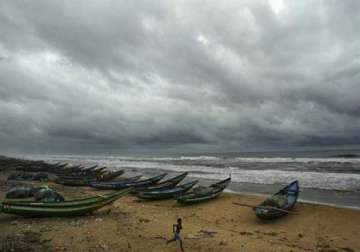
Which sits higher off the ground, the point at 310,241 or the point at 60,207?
the point at 60,207

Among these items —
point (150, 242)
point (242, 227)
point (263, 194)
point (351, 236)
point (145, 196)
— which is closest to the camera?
point (150, 242)

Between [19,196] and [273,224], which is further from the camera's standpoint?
[19,196]

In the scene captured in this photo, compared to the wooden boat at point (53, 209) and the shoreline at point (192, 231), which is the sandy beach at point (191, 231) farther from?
the wooden boat at point (53, 209)

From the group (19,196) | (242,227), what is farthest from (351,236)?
(19,196)

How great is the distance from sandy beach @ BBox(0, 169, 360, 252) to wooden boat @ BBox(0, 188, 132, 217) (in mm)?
240

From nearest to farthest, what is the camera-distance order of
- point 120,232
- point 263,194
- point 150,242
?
point 150,242 → point 120,232 → point 263,194

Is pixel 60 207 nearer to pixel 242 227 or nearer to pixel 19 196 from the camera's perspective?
pixel 19 196

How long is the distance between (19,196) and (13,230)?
6.07 meters

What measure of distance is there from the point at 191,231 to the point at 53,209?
5469 millimetres

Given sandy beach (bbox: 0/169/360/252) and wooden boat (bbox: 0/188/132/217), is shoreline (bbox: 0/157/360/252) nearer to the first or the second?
sandy beach (bbox: 0/169/360/252)

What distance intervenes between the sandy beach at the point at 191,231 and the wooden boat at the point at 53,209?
240 millimetres

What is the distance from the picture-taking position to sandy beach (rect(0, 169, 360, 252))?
312 inches

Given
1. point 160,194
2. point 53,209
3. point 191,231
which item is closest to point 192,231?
point 191,231

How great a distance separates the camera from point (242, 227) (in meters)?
11.2
